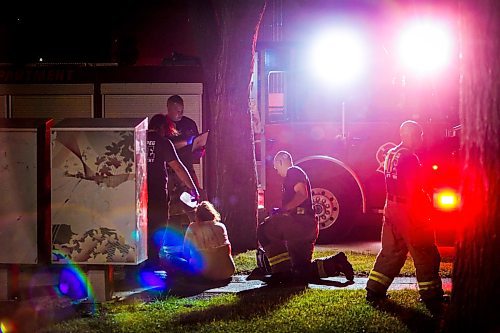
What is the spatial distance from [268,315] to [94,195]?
72.2 inches

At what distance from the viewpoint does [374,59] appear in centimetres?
1090

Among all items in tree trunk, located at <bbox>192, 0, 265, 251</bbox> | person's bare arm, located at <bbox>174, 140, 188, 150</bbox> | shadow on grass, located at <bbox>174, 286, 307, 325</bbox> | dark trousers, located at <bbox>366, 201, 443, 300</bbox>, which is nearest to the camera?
shadow on grass, located at <bbox>174, 286, 307, 325</bbox>

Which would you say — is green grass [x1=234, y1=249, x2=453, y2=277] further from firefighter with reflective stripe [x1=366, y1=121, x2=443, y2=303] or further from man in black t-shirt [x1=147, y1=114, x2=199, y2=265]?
firefighter with reflective stripe [x1=366, y1=121, x2=443, y2=303]

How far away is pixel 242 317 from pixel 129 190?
4.92 ft

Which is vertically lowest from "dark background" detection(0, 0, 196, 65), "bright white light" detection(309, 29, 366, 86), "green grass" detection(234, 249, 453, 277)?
"green grass" detection(234, 249, 453, 277)

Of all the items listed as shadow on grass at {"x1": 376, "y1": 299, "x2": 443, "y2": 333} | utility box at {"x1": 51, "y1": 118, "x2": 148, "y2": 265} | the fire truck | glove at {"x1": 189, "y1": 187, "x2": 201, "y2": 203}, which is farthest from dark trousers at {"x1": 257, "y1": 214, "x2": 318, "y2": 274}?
the fire truck

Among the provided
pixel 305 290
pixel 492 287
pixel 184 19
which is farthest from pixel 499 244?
pixel 184 19

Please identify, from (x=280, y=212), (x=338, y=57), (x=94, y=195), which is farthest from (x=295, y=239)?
(x=338, y=57)

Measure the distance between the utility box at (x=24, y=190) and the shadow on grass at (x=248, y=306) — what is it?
1.55 m

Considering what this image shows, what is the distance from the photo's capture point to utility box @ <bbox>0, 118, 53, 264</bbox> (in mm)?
7191

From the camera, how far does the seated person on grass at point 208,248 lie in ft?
27.1

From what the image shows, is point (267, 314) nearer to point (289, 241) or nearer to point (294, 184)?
point (289, 241)

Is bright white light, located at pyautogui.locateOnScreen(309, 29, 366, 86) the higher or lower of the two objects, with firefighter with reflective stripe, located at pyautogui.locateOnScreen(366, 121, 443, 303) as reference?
higher

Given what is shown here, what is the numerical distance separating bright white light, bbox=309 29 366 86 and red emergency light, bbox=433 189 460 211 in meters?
2.18
